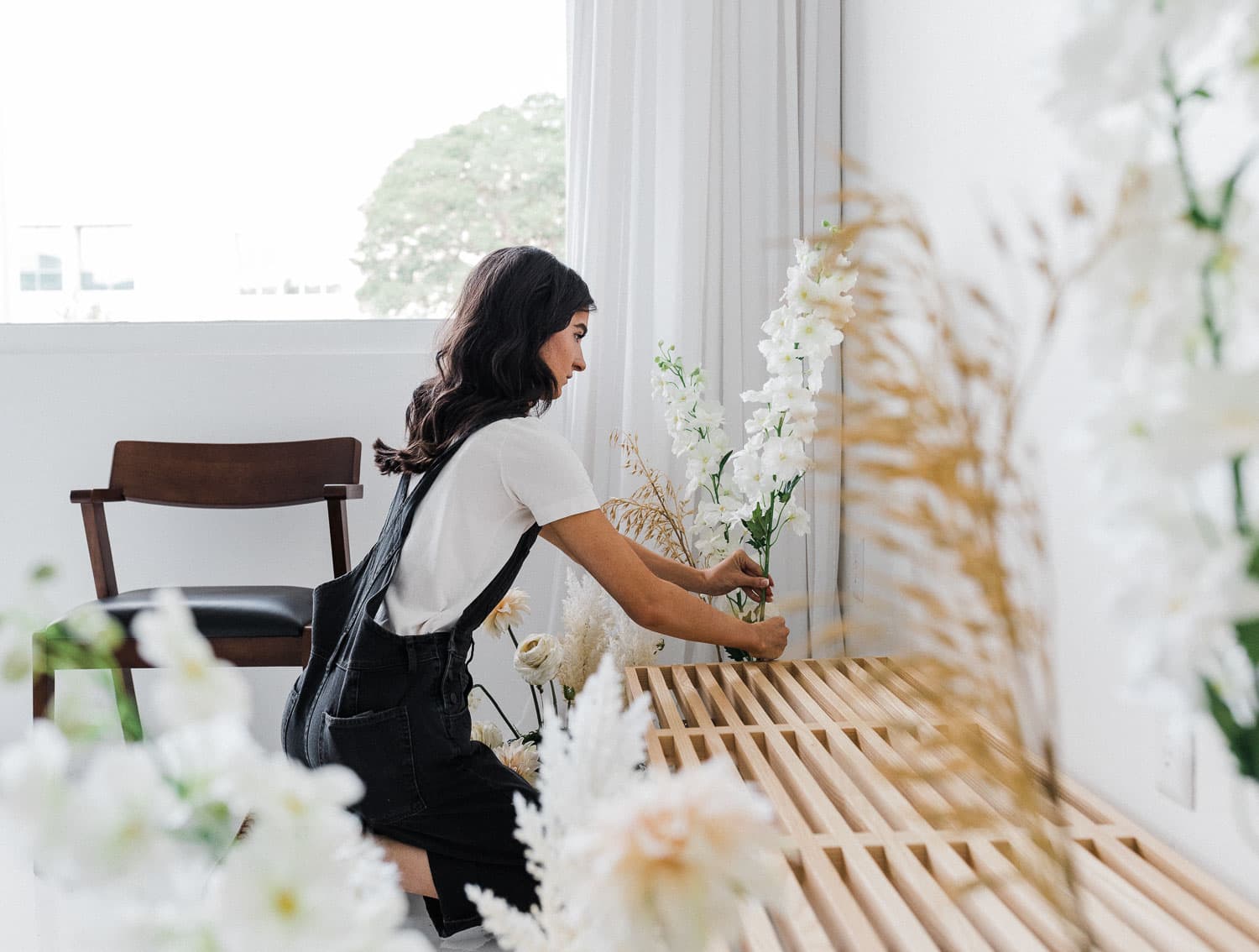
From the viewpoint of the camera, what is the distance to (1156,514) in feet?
1.28

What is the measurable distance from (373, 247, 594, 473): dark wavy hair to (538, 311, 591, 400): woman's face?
13 mm

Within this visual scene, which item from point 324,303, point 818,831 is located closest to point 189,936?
point 818,831

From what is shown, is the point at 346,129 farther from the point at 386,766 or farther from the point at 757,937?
the point at 757,937

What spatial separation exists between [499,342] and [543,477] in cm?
29

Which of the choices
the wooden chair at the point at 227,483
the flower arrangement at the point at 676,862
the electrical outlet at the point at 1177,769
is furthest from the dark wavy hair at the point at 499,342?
the flower arrangement at the point at 676,862

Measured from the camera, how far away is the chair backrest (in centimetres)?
276

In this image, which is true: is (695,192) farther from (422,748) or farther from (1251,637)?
(1251,637)

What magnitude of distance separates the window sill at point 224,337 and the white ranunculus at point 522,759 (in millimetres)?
1311

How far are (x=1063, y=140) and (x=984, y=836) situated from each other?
34.5 inches

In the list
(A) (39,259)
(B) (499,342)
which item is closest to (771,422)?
(B) (499,342)

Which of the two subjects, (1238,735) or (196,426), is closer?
(1238,735)

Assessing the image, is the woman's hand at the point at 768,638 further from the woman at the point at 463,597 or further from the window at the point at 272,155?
the window at the point at 272,155

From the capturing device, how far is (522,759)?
7.22ft

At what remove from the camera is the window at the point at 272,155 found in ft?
10.2
